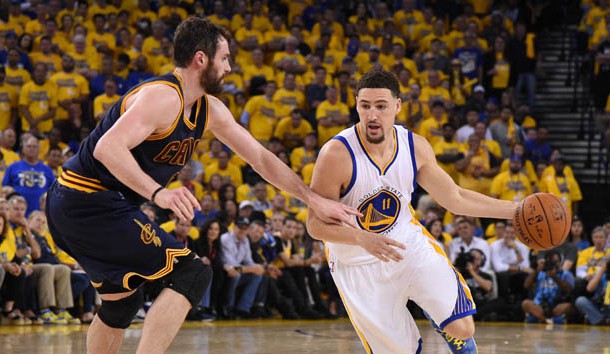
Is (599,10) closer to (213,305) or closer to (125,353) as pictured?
(213,305)

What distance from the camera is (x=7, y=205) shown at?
9992mm

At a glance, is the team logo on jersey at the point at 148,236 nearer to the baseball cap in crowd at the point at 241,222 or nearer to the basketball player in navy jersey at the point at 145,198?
the basketball player in navy jersey at the point at 145,198

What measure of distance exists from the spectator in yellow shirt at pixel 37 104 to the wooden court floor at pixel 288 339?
369 centimetres

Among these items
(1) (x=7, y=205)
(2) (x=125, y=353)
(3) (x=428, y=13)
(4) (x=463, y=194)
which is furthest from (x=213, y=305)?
(3) (x=428, y=13)

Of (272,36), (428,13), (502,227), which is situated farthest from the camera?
(428,13)

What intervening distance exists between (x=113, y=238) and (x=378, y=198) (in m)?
1.51

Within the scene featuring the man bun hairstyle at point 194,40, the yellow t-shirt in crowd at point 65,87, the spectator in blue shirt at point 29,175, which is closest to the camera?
the man bun hairstyle at point 194,40

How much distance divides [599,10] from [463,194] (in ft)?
45.9

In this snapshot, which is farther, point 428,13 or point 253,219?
point 428,13

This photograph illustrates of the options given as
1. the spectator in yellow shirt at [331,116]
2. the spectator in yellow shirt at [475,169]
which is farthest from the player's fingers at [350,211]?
the spectator in yellow shirt at [331,116]

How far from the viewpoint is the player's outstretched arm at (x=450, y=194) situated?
544 centimetres

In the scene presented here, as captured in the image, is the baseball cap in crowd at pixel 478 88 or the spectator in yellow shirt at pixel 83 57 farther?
the baseball cap in crowd at pixel 478 88

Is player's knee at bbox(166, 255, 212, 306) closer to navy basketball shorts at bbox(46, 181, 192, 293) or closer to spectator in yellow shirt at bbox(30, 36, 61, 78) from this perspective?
navy basketball shorts at bbox(46, 181, 192, 293)

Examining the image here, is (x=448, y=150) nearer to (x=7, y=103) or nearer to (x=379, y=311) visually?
(x=7, y=103)
